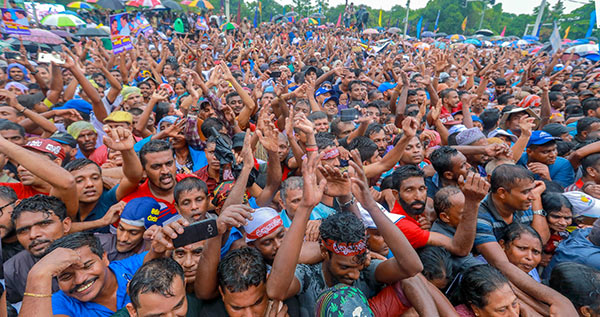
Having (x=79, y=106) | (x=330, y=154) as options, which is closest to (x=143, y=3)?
(x=79, y=106)

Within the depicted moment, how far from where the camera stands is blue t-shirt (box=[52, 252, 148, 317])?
2.01 meters

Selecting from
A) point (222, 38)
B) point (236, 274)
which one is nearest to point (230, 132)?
point (236, 274)

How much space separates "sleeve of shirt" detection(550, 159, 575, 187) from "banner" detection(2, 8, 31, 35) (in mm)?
13395

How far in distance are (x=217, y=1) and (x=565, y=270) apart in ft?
196

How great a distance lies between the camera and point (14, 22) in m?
10.2

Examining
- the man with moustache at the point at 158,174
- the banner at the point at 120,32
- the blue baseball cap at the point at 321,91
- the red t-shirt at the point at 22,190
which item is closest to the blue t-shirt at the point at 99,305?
the man with moustache at the point at 158,174

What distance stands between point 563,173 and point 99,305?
206 inches

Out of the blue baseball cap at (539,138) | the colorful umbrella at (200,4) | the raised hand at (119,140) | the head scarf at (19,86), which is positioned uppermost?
the colorful umbrella at (200,4)

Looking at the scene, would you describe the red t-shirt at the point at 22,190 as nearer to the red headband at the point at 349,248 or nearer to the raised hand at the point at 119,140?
the raised hand at the point at 119,140

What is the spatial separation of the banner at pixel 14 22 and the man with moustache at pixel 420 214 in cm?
1196

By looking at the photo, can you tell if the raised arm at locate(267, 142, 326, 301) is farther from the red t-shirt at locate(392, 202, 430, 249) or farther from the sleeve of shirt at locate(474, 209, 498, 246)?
the sleeve of shirt at locate(474, 209, 498, 246)

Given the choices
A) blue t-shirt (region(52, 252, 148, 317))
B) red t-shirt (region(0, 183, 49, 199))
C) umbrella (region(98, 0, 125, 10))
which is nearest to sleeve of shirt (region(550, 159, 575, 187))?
blue t-shirt (region(52, 252, 148, 317))

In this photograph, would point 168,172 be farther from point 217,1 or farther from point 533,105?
point 217,1

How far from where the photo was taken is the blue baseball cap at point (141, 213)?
2730mm
